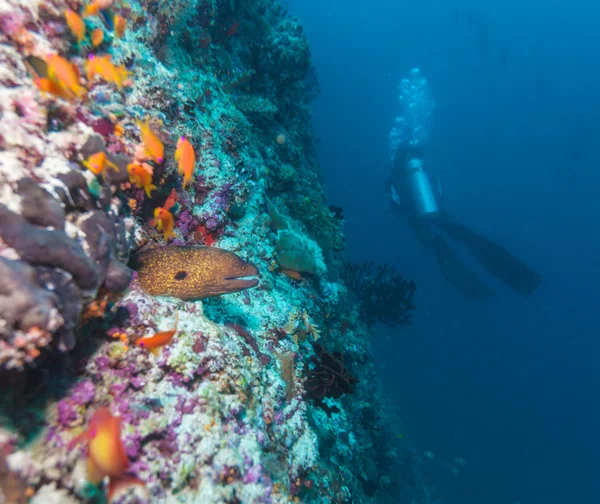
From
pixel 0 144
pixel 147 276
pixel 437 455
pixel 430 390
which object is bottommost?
pixel 437 455

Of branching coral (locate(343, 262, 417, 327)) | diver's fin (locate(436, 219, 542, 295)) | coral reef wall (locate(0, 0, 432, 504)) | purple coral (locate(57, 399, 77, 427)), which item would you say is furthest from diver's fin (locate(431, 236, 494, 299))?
purple coral (locate(57, 399, 77, 427))

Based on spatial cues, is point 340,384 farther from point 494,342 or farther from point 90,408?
point 494,342

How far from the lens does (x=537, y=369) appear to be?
32312 millimetres

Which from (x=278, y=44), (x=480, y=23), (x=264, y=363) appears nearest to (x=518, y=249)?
(x=278, y=44)

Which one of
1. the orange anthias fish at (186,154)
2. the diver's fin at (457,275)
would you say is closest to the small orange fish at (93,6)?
the orange anthias fish at (186,154)

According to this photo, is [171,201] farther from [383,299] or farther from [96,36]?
[383,299]

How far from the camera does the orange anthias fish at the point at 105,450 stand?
1591 millimetres

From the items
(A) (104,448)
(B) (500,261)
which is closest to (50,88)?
(A) (104,448)

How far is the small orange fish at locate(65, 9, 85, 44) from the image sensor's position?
8.75 ft

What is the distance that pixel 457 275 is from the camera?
19234mm

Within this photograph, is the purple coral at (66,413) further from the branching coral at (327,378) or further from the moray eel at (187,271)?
the branching coral at (327,378)

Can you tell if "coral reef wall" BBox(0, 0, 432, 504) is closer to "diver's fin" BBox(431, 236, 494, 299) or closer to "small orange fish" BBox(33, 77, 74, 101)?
"small orange fish" BBox(33, 77, 74, 101)

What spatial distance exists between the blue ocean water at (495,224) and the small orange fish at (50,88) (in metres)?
20.4

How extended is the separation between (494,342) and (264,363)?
38093 mm
